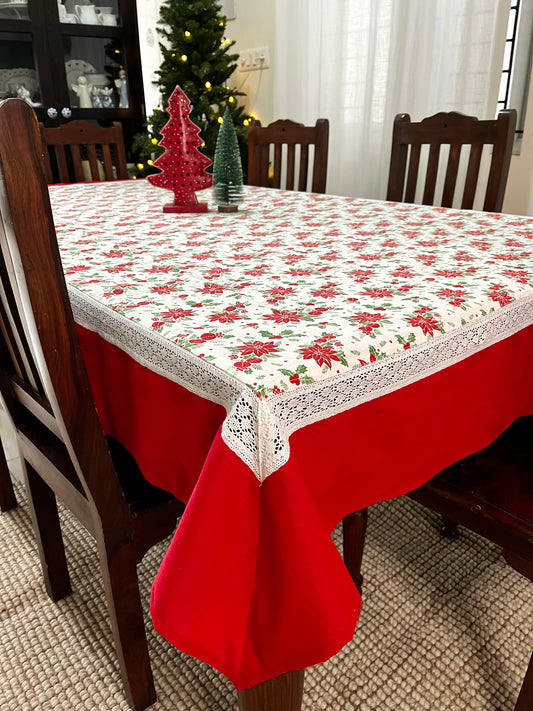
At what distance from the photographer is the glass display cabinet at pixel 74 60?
323 cm

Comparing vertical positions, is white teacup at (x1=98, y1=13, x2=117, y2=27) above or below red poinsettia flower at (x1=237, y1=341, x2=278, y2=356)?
above

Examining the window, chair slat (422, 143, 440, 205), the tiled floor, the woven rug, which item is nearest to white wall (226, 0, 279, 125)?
the window

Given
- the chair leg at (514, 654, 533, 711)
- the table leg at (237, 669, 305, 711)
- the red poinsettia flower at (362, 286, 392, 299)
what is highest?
the red poinsettia flower at (362, 286, 392, 299)

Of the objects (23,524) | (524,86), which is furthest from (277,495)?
(524,86)

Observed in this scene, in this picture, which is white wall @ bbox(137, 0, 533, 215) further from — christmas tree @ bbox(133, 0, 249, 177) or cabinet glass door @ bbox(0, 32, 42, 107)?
cabinet glass door @ bbox(0, 32, 42, 107)

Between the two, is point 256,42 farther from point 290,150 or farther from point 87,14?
point 290,150

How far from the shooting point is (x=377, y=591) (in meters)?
1.20

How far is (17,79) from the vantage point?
3.32 metres

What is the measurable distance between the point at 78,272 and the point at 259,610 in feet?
2.03

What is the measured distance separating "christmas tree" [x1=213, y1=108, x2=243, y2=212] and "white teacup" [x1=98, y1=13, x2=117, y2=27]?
2.64 meters

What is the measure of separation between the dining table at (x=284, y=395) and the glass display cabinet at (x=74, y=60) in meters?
2.87

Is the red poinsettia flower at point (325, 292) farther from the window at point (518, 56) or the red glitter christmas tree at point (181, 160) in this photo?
the window at point (518, 56)

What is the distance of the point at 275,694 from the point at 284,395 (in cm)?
36

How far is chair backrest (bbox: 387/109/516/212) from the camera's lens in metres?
1.53
